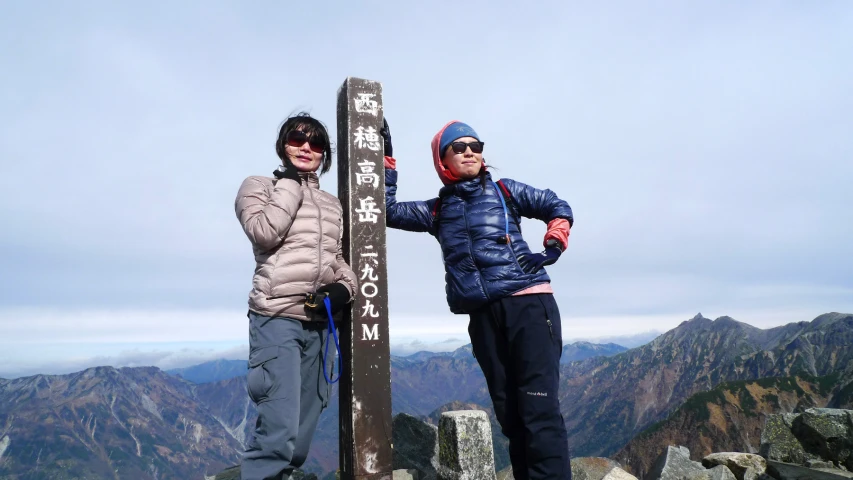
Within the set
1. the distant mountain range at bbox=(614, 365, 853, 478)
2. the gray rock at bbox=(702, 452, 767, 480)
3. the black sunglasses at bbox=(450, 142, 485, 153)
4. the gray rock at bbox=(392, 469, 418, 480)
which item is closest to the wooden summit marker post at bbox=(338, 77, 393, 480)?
the black sunglasses at bbox=(450, 142, 485, 153)

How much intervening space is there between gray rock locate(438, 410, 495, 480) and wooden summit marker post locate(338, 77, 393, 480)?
783 millimetres

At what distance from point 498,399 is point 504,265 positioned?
1408 mm

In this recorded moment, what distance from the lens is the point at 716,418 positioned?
120 m

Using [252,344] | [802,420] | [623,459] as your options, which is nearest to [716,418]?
[623,459]

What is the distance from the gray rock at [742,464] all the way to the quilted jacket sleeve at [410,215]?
628 cm

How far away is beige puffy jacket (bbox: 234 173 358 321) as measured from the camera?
178 inches

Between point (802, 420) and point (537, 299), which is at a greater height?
point (537, 299)

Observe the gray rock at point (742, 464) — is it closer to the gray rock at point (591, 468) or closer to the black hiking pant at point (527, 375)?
the gray rock at point (591, 468)

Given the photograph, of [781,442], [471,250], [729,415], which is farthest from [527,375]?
[729,415]

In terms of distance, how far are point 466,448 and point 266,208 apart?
354cm

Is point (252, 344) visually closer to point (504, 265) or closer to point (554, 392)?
point (504, 265)

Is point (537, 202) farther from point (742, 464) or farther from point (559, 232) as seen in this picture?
point (742, 464)

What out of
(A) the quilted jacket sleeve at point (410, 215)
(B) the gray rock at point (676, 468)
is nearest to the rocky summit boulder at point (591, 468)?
(B) the gray rock at point (676, 468)

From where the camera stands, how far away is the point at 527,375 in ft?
15.5
